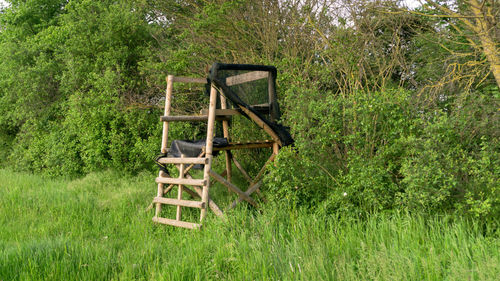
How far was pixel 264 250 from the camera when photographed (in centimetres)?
328

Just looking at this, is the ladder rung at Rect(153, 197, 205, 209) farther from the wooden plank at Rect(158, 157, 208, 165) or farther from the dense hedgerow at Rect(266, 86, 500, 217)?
the dense hedgerow at Rect(266, 86, 500, 217)

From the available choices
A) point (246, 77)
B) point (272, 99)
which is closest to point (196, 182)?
point (272, 99)

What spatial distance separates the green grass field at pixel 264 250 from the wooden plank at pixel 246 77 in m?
1.87

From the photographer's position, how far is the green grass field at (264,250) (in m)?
2.70

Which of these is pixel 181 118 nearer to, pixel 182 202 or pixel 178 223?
pixel 182 202

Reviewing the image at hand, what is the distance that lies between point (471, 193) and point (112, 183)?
6.45m

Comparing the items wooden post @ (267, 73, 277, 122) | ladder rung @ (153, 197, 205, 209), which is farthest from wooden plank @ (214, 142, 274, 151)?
ladder rung @ (153, 197, 205, 209)

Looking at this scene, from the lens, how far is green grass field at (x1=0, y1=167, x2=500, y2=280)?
8.87 ft

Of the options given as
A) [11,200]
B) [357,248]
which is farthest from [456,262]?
[11,200]

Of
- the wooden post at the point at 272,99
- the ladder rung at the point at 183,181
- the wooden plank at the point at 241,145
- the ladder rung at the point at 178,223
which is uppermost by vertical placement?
the wooden post at the point at 272,99

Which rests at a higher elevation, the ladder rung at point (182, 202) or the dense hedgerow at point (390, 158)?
the dense hedgerow at point (390, 158)

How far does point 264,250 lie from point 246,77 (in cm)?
283

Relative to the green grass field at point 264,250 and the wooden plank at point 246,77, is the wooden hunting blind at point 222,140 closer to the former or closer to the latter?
the wooden plank at point 246,77

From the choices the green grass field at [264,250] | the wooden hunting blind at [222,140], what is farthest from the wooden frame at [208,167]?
the green grass field at [264,250]
